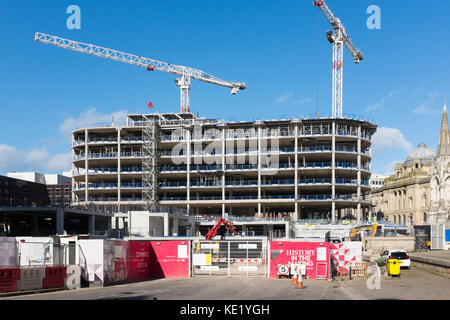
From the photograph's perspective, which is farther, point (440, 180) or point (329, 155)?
point (440, 180)

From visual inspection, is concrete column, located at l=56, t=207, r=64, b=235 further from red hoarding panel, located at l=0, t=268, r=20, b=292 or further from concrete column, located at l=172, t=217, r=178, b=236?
red hoarding panel, located at l=0, t=268, r=20, b=292

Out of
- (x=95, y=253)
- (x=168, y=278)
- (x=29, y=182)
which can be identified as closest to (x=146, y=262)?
(x=168, y=278)

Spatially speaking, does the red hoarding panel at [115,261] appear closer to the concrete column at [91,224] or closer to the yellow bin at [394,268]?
the yellow bin at [394,268]

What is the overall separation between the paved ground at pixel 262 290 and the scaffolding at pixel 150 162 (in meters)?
66.8

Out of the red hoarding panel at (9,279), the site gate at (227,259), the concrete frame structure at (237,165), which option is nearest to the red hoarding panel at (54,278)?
the red hoarding panel at (9,279)

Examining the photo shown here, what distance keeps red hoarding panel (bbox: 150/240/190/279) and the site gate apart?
0.70 m

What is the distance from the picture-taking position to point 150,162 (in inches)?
3880

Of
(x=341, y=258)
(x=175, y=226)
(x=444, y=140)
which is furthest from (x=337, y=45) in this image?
(x=341, y=258)

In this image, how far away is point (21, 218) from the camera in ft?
289

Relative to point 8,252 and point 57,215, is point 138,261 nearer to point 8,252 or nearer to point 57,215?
point 8,252

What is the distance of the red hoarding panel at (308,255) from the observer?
31.8m

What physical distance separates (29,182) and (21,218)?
91.2 m

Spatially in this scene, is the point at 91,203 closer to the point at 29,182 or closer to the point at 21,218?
the point at 21,218

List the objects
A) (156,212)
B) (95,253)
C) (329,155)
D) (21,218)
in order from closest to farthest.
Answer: (95,253) < (156,212) < (21,218) < (329,155)
